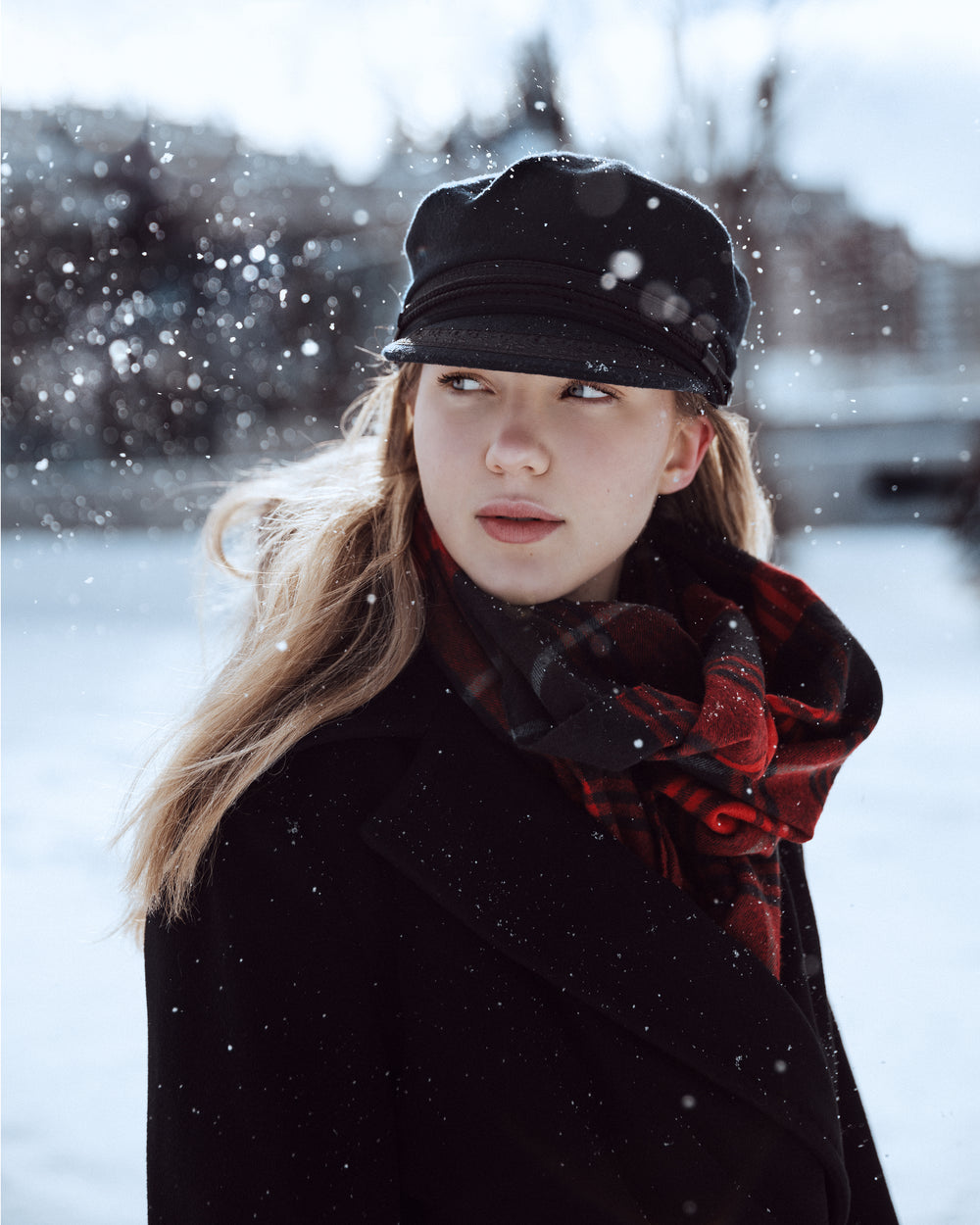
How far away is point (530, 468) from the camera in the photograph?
1.14 metres

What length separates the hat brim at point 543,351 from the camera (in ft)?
3.48

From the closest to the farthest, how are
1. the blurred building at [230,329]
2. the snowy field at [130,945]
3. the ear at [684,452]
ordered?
1. the ear at [684,452]
2. the snowy field at [130,945]
3. the blurred building at [230,329]

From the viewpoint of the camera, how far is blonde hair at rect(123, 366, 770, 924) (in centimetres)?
112

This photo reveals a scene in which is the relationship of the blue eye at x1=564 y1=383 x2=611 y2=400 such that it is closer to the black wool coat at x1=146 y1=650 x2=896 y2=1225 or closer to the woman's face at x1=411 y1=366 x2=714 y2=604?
the woman's face at x1=411 y1=366 x2=714 y2=604

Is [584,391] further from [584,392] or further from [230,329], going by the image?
[230,329]

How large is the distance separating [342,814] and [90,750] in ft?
13.5

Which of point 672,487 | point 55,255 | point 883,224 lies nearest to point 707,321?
point 672,487

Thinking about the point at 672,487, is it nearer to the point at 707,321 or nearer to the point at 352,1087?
the point at 707,321

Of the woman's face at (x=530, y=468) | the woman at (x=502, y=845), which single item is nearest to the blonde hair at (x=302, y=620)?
the woman at (x=502, y=845)

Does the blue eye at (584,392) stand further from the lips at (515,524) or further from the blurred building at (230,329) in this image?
the blurred building at (230,329)

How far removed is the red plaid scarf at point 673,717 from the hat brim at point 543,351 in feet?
0.96

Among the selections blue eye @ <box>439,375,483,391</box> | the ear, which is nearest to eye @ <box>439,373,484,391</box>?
blue eye @ <box>439,375,483,391</box>

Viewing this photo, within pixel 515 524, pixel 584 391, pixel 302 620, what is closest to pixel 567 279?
pixel 584 391

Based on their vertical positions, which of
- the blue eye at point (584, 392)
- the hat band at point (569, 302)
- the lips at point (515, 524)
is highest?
the hat band at point (569, 302)
